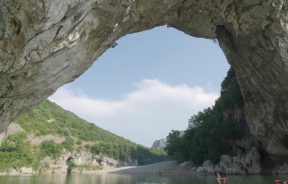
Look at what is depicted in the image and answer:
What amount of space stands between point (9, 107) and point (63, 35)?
4.14 metres

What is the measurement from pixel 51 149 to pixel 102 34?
8762 centimetres

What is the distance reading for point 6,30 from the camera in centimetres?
1143

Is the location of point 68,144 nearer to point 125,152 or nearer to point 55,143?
point 55,143

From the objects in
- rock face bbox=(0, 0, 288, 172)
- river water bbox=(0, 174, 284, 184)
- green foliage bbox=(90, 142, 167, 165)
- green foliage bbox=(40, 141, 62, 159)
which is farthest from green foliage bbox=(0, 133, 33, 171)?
rock face bbox=(0, 0, 288, 172)

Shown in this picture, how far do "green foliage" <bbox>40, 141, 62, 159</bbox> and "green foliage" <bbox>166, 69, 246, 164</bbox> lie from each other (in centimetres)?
5194

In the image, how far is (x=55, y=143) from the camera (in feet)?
332

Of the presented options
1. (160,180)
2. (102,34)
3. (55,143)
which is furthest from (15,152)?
(102,34)

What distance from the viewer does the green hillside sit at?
267 feet

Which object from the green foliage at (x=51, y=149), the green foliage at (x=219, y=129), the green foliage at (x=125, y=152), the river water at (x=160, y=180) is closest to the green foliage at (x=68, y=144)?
the green foliage at (x=51, y=149)

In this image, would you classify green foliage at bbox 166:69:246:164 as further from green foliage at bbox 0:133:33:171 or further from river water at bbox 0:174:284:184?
green foliage at bbox 0:133:33:171

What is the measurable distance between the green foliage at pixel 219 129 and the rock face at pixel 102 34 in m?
17.2

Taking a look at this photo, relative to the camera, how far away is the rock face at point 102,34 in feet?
38.1

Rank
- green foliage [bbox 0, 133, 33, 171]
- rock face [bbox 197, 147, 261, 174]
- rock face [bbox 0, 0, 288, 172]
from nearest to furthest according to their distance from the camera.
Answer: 1. rock face [bbox 0, 0, 288, 172]
2. rock face [bbox 197, 147, 261, 174]
3. green foliage [bbox 0, 133, 33, 171]

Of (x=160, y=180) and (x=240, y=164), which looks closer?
(x=160, y=180)
